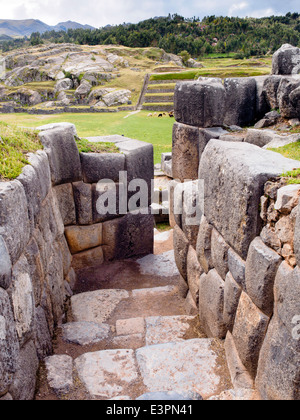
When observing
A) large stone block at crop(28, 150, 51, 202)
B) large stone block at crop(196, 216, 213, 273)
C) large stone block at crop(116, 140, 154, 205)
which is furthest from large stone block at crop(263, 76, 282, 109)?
large stone block at crop(28, 150, 51, 202)

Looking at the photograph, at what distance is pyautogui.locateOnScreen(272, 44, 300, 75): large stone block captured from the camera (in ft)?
26.7

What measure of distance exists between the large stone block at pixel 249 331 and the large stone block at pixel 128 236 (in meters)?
3.46

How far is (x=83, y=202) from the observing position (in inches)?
220

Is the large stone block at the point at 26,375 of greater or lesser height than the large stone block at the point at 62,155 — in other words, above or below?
below

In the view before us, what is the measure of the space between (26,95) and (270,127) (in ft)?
129

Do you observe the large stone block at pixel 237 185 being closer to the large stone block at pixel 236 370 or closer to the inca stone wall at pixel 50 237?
the large stone block at pixel 236 370

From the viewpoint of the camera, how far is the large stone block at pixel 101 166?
5.52 m

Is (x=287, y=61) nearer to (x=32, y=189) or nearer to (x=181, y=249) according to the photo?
(x=181, y=249)

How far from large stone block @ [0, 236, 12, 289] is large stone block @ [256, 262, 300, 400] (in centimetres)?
167

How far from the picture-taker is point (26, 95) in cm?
4191

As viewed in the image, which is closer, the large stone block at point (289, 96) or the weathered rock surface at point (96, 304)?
the weathered rock surface at point (96, 304)

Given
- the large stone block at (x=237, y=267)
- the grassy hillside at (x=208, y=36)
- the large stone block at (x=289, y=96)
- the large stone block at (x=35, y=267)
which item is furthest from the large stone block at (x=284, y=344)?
the grassy hillside at (x=208, y=36)

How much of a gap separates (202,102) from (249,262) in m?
6.33

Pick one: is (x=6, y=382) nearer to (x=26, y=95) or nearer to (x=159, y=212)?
(x=159, y=212)
